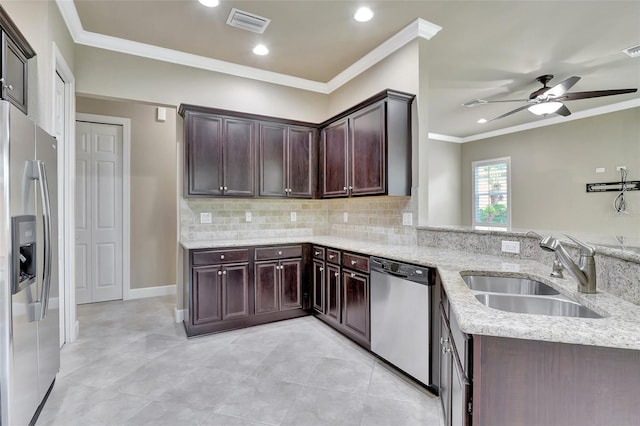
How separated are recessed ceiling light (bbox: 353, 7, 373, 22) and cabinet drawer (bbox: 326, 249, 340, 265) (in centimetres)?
222

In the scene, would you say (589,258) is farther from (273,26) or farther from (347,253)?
(273,26)

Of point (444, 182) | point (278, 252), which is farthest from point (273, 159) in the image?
point (444, 182)

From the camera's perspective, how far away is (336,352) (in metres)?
2.94

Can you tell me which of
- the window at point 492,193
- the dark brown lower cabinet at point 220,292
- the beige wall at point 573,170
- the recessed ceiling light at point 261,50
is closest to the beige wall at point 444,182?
the window at point 492,193

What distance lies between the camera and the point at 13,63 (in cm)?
204

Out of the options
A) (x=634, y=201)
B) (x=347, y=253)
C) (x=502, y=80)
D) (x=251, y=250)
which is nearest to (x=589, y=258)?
(x=347, y=253)

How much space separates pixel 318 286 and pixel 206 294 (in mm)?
1202

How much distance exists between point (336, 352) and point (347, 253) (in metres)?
0.91

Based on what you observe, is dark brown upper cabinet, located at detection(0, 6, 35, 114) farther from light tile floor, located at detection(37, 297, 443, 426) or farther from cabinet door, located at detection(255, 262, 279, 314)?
cabinet door, located at detection(255, 262, 279, 314)

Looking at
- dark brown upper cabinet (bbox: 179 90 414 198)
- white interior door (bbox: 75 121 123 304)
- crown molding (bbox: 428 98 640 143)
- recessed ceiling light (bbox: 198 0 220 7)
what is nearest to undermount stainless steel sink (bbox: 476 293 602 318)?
dark brown upper cabinet (bbox: 179 90 414 198)

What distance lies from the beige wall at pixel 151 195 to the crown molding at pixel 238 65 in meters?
1.24

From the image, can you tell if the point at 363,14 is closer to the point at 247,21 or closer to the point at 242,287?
the point at 247,21

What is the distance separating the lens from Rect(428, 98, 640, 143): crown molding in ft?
17.8

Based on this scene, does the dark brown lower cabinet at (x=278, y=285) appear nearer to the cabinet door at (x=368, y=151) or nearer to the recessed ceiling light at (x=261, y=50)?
the cabinet door at (x=368, y=151)
